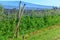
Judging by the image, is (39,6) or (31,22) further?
(39,6)

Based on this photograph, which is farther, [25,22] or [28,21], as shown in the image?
[28,21]

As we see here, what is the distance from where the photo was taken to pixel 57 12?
72.2ft

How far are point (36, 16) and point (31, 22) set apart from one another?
1912 millimetres

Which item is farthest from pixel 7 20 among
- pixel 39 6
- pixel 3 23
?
pixel 39 6

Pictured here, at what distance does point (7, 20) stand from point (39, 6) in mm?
6741

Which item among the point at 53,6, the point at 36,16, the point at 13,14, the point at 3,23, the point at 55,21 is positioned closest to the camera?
the point at 3,23

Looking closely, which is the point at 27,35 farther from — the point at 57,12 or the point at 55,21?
the point at 57,12

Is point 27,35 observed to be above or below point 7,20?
below

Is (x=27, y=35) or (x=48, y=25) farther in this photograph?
(x=48, y=25)

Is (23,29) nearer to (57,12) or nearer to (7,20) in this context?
(7,20)

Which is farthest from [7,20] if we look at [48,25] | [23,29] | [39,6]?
[39,6]

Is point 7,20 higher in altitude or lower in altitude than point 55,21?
higher

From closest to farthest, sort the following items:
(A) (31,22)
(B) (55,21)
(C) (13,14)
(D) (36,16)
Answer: (C) (13,14) → (A) (31,22) → (D) (36,16) → (B) (55,21)

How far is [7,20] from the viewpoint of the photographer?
567 inches
